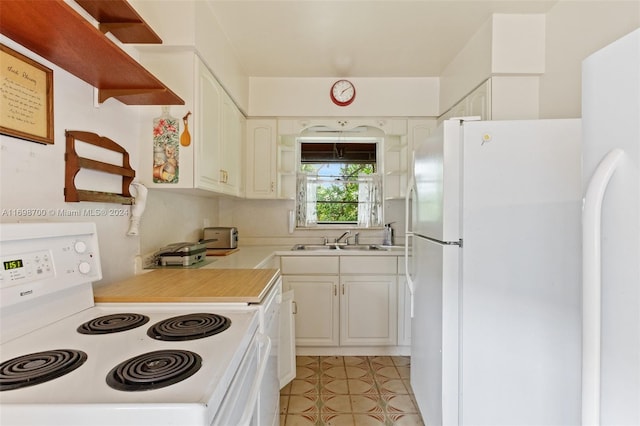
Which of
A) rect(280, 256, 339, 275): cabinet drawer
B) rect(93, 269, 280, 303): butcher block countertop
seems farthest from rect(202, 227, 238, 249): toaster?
rect(93, 269, 280, 303): butcher block countertop

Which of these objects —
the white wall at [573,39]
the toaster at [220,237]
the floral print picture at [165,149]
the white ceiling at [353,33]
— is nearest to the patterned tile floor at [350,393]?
the toaster at [220,237]

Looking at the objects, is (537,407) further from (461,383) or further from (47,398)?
(47,398)

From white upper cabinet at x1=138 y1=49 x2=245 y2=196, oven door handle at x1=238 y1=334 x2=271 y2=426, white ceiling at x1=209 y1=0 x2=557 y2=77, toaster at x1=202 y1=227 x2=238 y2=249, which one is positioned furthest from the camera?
toaster at x1=202 y1=227 x2=238 y2=249

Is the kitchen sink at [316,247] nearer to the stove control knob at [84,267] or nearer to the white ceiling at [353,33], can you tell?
the white ceiling at [353,33]

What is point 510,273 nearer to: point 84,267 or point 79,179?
point 84,267

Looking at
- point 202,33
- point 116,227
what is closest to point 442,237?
point 116,227

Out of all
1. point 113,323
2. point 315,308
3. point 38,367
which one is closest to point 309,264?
point 315,308

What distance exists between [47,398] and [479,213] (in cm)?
149

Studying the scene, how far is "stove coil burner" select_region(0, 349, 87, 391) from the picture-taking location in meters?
0.65

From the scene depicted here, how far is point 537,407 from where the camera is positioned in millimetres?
1395

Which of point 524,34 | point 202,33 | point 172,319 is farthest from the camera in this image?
point 524,34

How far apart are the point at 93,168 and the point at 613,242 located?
1653 mm

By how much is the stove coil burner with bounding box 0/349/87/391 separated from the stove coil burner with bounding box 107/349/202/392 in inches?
4.1

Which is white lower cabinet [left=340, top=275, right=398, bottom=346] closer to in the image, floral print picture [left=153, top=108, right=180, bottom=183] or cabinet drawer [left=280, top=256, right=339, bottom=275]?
cabinet drawer [left=280, top=256, right=339, bottom=275]
